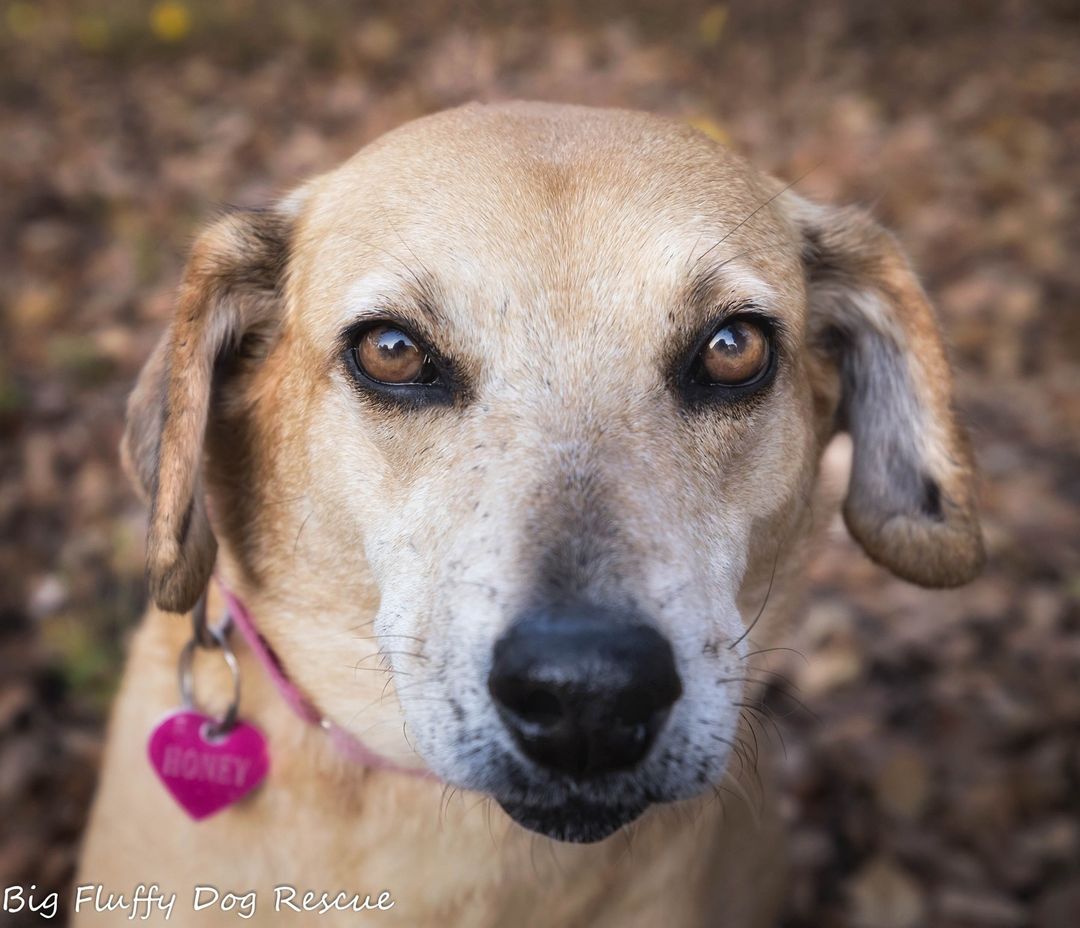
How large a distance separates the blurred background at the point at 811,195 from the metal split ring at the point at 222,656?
773 mm

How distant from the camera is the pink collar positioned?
223cm

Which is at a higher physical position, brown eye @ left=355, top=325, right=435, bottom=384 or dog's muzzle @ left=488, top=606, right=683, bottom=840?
brown eye @ left=355, top=325, right=435, bottom=384

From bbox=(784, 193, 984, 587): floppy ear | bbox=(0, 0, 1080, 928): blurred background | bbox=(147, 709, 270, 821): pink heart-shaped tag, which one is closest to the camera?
bbox=(147, 709, 270, 821): pink heart-shaped tag

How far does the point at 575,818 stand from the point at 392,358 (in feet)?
3.15

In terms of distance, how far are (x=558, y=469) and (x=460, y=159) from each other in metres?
0.76

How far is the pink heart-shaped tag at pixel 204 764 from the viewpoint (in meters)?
2.20

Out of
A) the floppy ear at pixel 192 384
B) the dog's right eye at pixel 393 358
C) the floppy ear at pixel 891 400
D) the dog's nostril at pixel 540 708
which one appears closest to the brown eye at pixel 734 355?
the floppy ear at pixel 891 400

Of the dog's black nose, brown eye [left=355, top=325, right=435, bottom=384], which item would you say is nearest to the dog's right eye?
brown eye [left=355, top=325, right=435, bottom=384]

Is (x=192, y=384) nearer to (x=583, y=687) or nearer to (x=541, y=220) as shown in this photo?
(x=541, y=220)

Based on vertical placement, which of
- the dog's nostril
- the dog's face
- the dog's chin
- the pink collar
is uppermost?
the dog's face

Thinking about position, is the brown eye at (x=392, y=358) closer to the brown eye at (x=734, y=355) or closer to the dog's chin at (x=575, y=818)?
the brown eye at (x=734, y=355)

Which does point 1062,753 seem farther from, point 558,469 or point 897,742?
point 558,469

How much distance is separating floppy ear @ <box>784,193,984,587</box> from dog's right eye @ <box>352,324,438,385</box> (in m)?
1.04

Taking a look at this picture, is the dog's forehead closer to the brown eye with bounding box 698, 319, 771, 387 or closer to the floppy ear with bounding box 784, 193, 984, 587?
the brown eye with bounding box 698, 319, 771, 387
